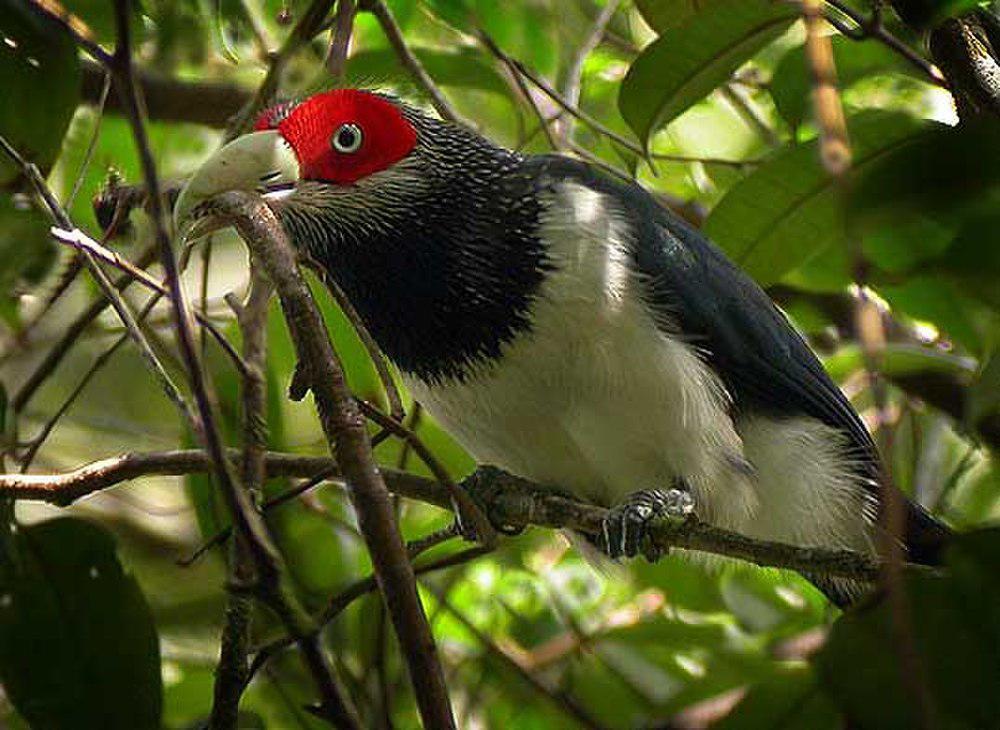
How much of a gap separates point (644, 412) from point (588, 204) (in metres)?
0.33

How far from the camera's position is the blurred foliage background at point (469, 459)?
1131mm

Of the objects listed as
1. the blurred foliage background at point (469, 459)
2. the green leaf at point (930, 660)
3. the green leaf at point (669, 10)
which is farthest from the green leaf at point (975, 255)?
the green leaf at point (669, 10)

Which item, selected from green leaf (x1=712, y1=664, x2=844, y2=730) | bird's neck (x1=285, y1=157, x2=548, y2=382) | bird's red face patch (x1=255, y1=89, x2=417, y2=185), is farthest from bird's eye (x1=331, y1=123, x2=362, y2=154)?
green leaf (x1=712, y1=664, x2=844, y2=730)

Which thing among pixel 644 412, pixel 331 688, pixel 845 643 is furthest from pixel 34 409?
pixel 845 643

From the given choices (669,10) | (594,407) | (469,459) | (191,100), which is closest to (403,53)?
(669,10)

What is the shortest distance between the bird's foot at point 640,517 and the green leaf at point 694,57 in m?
0.53

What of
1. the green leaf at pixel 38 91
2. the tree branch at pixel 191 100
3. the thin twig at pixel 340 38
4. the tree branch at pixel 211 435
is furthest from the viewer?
the tree branch at pixel 191 100

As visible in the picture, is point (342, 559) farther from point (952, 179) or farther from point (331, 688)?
point (952, 179)

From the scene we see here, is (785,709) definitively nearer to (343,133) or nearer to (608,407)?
(608,407)

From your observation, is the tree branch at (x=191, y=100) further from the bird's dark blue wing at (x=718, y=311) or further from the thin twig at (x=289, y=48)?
the bird's dark blue wing at (x=718, y=311)

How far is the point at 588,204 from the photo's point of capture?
86.4 inches

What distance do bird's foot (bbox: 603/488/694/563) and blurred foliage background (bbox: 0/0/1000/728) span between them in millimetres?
262

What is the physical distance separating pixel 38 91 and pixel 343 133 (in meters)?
0.59

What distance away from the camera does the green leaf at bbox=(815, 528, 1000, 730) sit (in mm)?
1104
